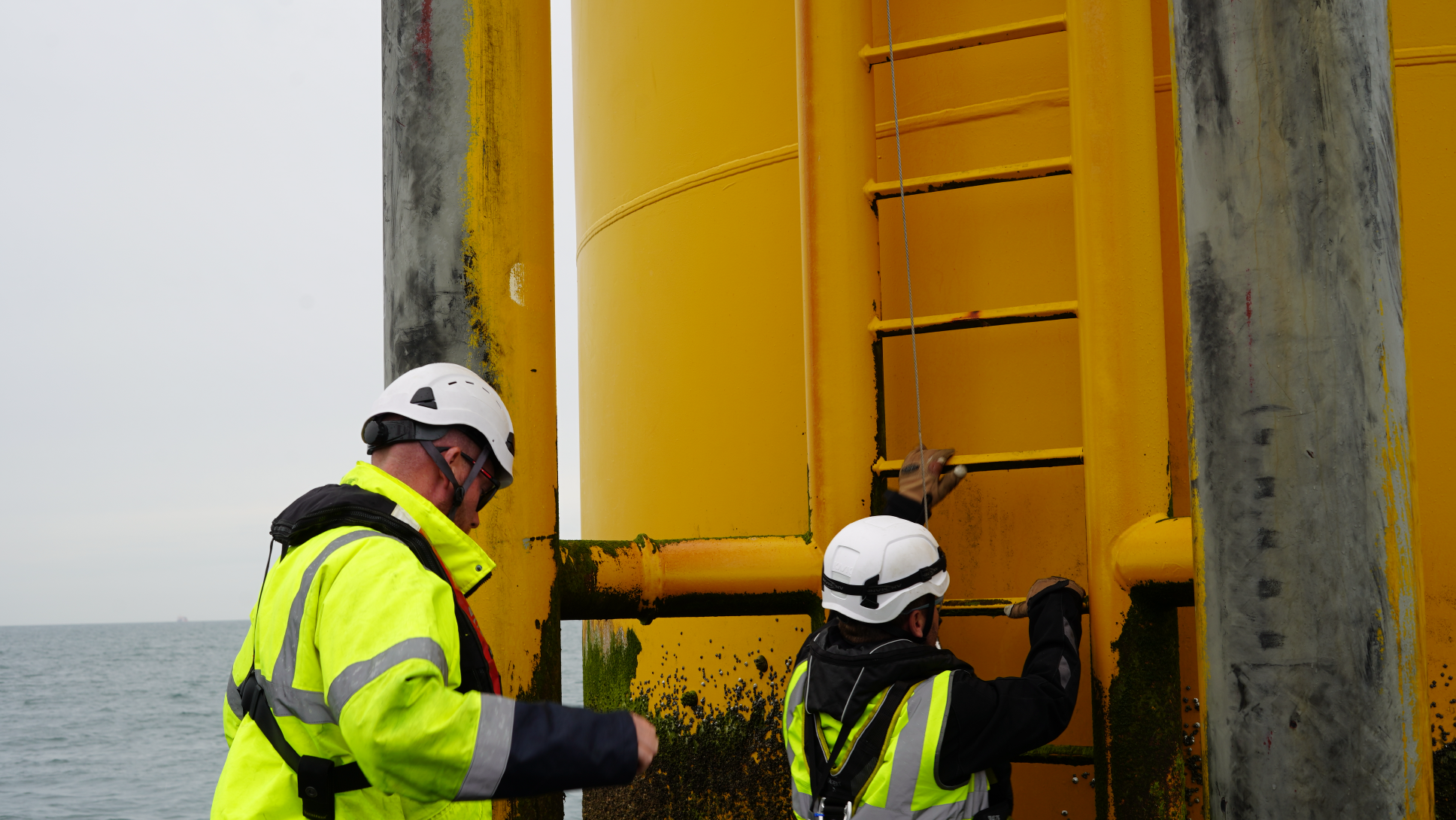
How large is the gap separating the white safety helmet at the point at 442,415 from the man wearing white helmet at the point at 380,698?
0.11m

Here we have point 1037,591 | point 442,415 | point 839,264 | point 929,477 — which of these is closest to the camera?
point 442,415

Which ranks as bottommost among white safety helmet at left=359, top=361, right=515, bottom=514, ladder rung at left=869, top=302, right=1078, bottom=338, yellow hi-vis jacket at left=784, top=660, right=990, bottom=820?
yellow hi-vis jacket at left=784, top=660, right=990, bottom=820

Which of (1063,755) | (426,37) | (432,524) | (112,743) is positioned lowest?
(112,743)

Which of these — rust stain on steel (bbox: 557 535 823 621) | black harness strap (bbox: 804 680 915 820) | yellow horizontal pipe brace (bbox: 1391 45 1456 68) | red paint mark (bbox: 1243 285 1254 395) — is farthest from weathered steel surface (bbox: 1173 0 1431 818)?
rust stain on steel (bbox: 557 535 823 621)

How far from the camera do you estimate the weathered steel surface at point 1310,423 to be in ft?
7.28

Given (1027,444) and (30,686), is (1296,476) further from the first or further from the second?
(30,686)

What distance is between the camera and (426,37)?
3168 mm

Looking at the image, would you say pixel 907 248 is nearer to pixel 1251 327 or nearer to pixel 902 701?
pixel 1251 327

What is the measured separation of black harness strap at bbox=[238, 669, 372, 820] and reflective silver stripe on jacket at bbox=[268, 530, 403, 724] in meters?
0.04

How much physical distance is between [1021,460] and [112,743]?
27555 millimetres

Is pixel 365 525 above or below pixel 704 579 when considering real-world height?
above

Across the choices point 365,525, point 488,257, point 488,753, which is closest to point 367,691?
point 488,753

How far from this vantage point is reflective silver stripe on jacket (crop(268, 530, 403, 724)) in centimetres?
178

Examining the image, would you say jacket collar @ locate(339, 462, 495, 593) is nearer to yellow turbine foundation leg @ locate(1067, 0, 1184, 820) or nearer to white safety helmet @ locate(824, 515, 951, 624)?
white safety helmet @ locate(824, 515, 951, 624)
